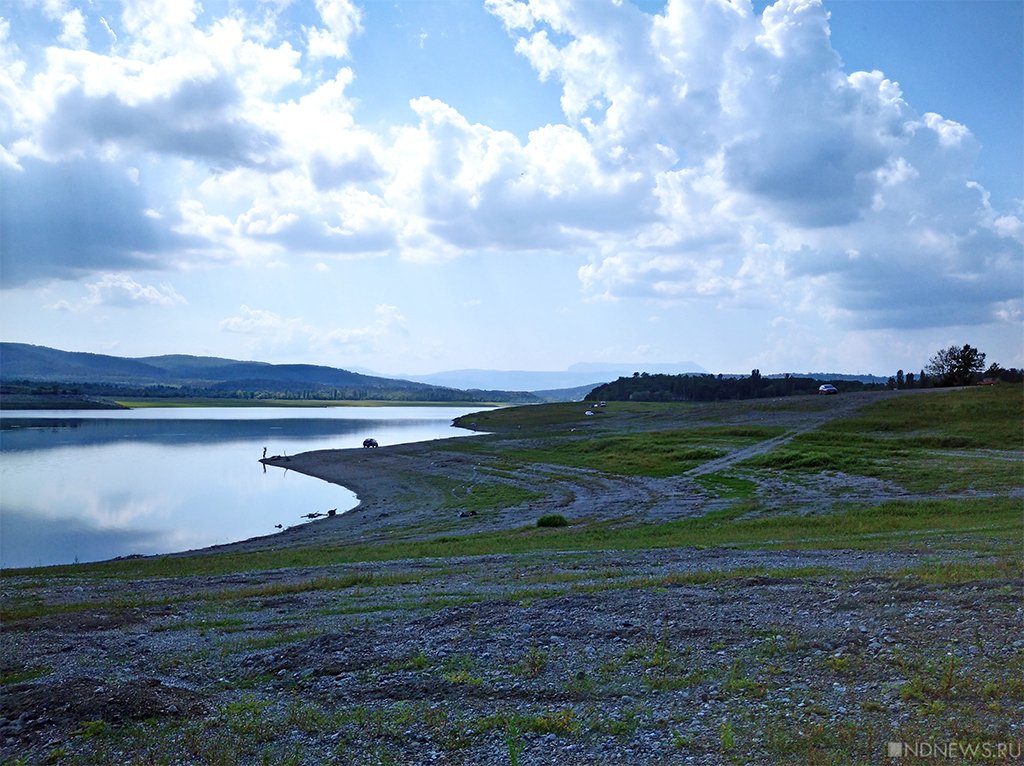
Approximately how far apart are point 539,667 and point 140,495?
190 feet

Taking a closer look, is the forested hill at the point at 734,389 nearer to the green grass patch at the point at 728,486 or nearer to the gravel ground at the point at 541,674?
the green grass patch at the point at 728,486

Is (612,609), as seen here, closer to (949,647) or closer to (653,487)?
(949,647)

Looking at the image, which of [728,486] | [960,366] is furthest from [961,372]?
[728,486]

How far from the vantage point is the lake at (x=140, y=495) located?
→ 140ft

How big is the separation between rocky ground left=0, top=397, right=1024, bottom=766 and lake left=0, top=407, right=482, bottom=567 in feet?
78.3

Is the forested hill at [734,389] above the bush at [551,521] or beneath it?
above

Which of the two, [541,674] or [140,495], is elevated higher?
[541,674]

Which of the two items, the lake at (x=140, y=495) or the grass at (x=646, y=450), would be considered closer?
the lake at (x=140, y=495)

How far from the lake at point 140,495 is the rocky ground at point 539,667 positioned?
78.3 ft

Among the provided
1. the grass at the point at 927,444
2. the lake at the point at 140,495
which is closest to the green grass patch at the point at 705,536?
the grass at the point at 927,444

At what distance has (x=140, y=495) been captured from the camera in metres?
60.1

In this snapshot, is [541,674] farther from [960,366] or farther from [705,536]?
[960,366]

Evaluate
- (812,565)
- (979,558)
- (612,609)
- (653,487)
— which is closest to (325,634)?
(612,609)

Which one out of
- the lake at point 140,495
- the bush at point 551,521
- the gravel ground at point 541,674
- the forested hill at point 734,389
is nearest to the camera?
the gravel ground at point 541,674
